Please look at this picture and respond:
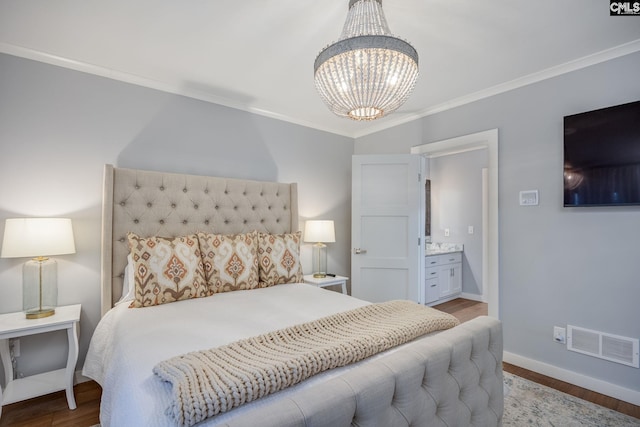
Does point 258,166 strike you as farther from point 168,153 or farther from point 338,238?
point 338,238

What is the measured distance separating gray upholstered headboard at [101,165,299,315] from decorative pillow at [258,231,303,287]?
1.28 ft

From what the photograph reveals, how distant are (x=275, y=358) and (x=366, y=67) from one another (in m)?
1.18

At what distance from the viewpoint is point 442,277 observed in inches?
177

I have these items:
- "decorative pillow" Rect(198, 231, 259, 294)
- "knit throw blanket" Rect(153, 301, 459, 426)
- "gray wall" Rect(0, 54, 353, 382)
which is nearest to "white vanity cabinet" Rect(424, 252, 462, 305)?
"decorative pillow" Rect(198, 231, 259, 294)

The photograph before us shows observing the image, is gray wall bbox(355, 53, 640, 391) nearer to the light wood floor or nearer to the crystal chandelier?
the light wood floor

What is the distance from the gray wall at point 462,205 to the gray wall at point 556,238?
2.18 m

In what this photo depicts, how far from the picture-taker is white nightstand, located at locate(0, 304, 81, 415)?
180cm

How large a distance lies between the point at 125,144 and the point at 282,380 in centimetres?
235

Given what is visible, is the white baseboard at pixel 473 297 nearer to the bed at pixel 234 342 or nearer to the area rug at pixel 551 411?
the area rug at pixel 551 411

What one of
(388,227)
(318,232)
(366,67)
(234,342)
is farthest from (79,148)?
(388,227)

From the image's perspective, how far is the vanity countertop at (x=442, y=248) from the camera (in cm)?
446

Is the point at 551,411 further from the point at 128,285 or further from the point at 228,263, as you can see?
the point at 128,285

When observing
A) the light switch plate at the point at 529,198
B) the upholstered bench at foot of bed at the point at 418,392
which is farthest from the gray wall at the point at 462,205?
the upholstered bench at foot of bed at the point at 418,392

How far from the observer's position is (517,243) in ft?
8.45
